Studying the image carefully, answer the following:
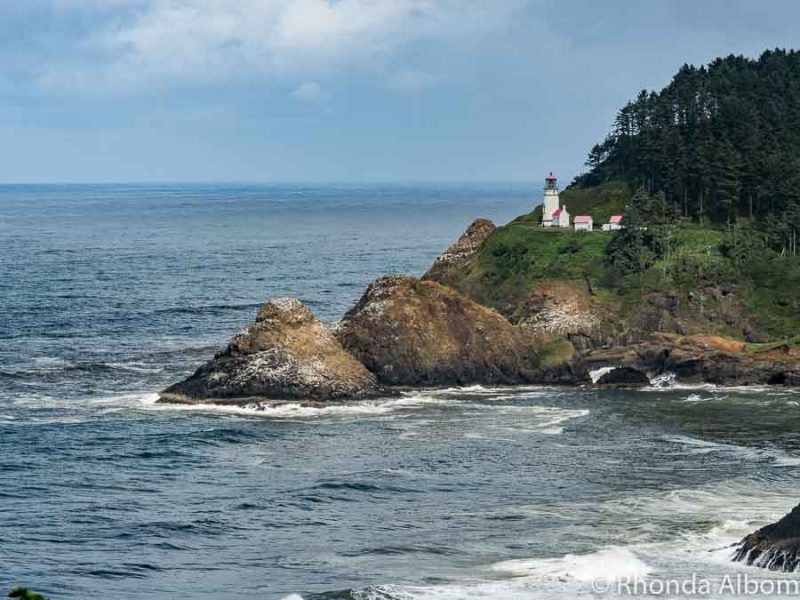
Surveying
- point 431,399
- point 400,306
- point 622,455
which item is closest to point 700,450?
point 622,455

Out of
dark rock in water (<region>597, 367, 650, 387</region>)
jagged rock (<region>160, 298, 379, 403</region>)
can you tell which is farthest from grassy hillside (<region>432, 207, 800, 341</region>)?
jagged rock (<region>160, 298, 379, 403</region>)

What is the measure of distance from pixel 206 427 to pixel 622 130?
83.2 meters

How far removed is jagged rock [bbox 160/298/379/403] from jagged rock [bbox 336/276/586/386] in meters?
2.76

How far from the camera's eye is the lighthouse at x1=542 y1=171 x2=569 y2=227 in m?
125

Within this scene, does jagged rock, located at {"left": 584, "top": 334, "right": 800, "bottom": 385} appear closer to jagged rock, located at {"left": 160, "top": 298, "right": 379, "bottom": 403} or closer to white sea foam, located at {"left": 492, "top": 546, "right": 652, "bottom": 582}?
jagged rock, located at {"left": 160, "top": 298, "right": 379, "bottom": 403}

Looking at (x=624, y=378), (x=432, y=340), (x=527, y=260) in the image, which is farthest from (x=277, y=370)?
(x=527, y=260)

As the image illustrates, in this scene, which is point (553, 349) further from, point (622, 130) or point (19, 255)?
point (19, 255)

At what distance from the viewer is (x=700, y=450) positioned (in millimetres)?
72625

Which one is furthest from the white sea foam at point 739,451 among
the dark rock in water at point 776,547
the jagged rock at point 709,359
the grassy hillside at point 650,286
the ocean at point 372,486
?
the grassy hillside at point 650,286

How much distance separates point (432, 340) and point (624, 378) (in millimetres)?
13207

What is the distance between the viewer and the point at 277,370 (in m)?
84.5

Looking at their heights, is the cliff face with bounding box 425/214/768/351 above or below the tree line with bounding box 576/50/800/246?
below

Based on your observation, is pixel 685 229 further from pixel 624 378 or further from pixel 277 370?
pixel 277 370

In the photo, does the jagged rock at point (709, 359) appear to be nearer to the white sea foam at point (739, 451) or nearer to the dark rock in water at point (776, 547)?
the white sea foam at point (739, 451)
